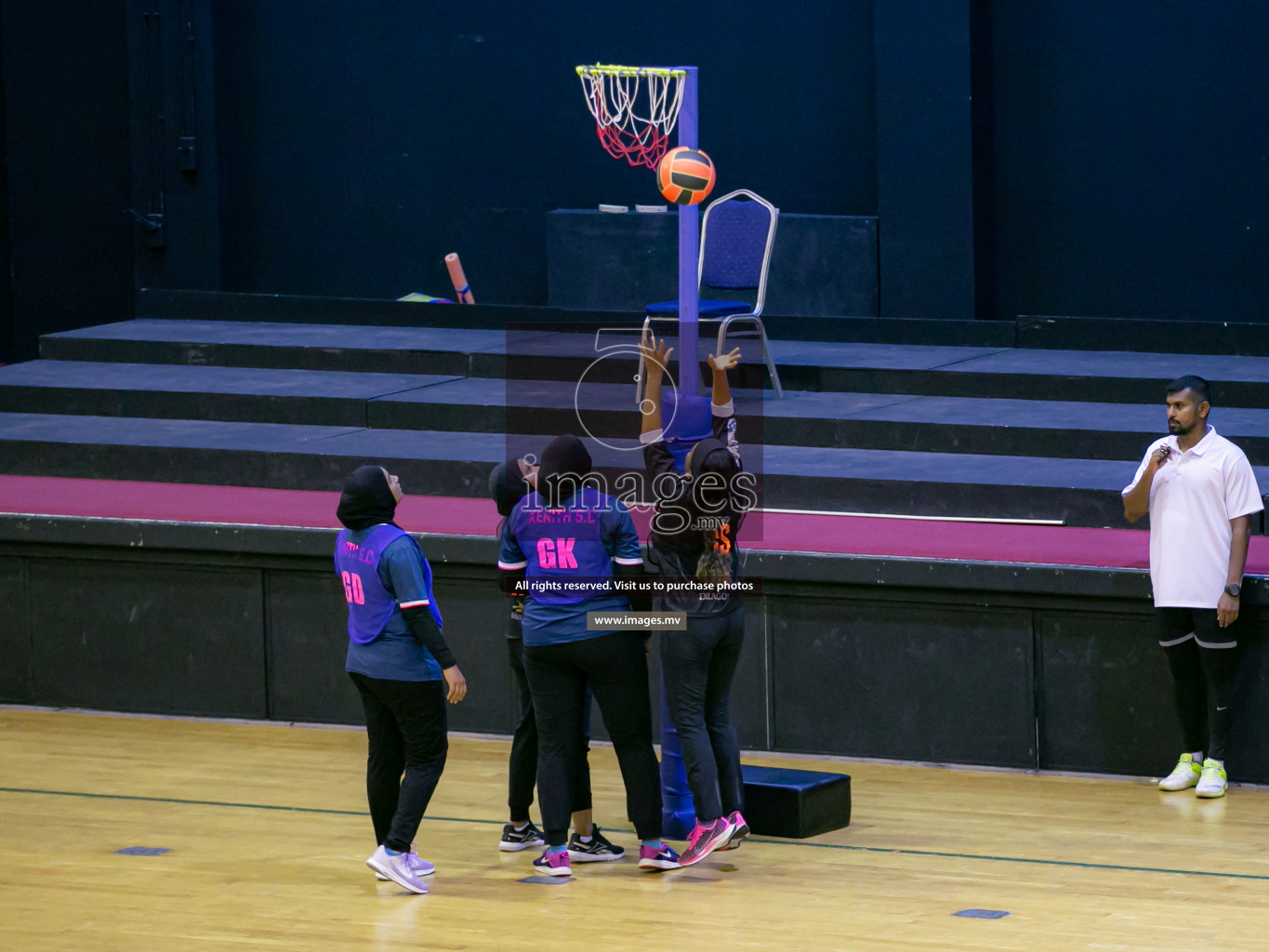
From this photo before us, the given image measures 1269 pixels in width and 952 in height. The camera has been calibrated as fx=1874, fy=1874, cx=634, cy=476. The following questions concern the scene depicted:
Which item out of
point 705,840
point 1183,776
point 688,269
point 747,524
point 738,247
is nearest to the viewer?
point 705,840

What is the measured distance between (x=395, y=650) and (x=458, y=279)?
6571mm

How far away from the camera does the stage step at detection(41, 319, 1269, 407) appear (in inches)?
377

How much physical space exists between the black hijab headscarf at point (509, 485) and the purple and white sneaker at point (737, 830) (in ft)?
4.02

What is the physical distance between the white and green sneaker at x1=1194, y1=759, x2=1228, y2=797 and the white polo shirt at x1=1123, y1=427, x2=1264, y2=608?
581 millimetres

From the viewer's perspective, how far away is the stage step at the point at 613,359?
9.58 meters

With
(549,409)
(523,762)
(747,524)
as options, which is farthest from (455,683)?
(549,409)

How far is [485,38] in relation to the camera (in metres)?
12.2

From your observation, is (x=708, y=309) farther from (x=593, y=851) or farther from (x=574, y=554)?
(x=593, y=851)

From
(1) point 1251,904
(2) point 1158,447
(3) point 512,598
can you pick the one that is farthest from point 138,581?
(1) point 1251,904

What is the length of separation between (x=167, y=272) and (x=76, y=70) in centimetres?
167

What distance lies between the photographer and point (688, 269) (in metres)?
6.35

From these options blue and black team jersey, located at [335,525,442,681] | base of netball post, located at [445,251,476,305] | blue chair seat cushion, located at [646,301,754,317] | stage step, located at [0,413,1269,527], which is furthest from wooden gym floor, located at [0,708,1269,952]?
base of netball post, located at [445,251,476,305]

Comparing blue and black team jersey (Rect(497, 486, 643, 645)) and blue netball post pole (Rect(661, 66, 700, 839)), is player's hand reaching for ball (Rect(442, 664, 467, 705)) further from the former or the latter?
blue netball post pole (Rect(661, 66, 700, 839))

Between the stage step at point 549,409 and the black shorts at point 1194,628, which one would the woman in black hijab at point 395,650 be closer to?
the black shorts at point 1194,628
